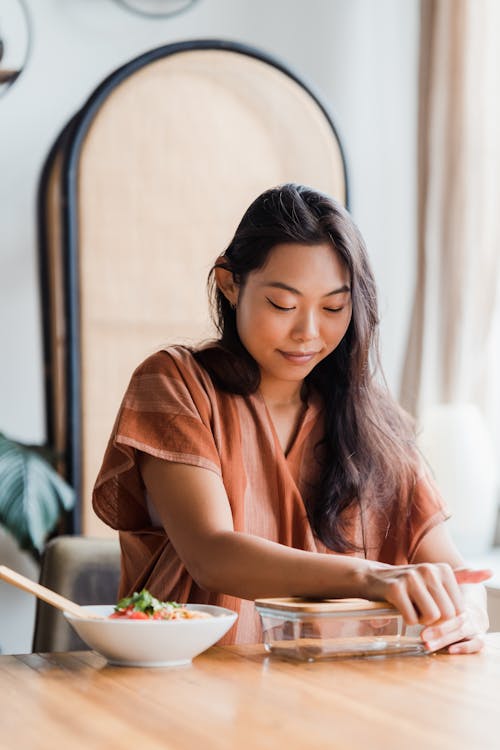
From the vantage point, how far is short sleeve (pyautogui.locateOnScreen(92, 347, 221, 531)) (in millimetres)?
1689

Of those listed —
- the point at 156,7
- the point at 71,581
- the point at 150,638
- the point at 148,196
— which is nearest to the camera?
the point at 150,638

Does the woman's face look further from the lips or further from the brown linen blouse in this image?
the brown linen blouse

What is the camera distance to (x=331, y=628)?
1.34m

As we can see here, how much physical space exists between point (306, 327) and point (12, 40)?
1.74m

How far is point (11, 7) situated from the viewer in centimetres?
304

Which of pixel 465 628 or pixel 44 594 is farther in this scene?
pixel 465 628

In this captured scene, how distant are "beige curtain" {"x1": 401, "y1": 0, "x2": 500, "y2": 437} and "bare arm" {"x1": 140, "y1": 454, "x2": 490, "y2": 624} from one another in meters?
1.79

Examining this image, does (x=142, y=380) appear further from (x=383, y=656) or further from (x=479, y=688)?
(x=479, y=688)

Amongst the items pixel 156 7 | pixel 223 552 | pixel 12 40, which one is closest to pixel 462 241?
pixel 156 7

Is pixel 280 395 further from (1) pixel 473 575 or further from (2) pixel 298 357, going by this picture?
(1) pixel 473 575

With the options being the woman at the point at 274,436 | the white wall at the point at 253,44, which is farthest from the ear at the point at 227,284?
the white wall at the point at 253,44

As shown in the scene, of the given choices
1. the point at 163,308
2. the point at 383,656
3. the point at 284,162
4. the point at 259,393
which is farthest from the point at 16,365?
the point at 383,656

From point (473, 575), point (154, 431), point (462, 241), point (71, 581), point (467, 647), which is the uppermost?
point (462, 241)

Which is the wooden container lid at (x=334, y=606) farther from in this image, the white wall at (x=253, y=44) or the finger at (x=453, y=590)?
the white wall at (x=253, y=44)
